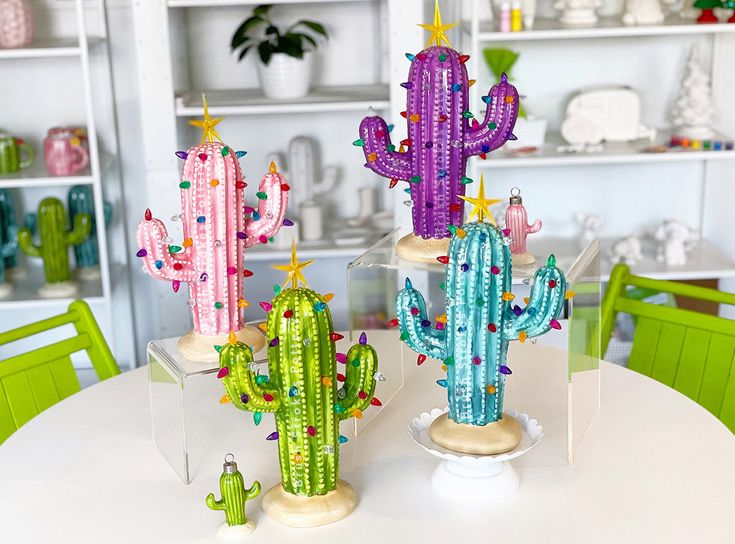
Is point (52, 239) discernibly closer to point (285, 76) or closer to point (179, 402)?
point (285, 76)

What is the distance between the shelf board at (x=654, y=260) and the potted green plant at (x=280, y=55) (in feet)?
2.77

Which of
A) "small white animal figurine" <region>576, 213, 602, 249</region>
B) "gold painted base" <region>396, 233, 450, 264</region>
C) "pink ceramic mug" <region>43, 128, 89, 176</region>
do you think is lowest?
"small white animal figurine" <region>576, 213, 602, 249</region>

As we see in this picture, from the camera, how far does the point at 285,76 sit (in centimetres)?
290

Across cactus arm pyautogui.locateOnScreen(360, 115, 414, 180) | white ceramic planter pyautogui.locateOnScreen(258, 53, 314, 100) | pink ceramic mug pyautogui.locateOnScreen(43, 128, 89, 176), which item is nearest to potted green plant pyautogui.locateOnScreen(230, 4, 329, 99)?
white ceramic planter pyautogui.locateOnScreen(258, 53, 314, 100)

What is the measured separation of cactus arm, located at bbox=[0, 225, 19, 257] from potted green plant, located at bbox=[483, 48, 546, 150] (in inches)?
57.2

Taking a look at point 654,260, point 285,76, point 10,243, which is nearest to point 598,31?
point 654,260

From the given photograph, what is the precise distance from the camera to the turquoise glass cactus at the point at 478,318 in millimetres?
1367

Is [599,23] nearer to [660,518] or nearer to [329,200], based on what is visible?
[329,200]

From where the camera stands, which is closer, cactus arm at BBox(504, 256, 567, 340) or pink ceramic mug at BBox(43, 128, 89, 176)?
cactus arm at BBox(504, 256, 567, 340)

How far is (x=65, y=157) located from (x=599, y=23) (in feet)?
5.12

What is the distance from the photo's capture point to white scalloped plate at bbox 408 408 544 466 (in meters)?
1.42

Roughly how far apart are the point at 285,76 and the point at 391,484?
165 cm

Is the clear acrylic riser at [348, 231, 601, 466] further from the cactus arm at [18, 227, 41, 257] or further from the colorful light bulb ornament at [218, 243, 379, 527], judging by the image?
the cactus arm at [18, 227, 41, 257]

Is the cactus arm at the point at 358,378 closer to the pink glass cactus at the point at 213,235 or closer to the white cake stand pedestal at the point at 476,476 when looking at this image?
the white cake stand pedestal at the point at 476,476
